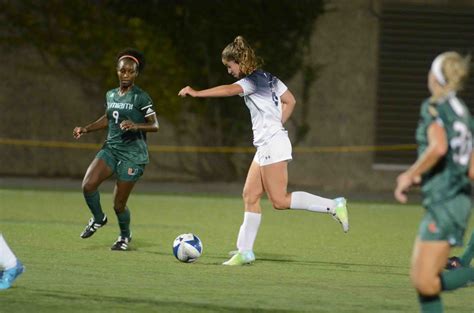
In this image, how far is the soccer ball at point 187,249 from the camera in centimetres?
1012

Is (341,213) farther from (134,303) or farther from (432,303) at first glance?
(432,303)

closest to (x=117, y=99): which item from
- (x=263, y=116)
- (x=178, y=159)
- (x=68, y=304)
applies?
(x=263, y=116)

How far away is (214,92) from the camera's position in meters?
9.36

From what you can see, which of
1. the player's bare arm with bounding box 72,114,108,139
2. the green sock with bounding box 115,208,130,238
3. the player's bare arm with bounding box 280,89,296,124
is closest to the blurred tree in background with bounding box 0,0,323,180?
the player's bare arm with bounding box 72,114,108,139

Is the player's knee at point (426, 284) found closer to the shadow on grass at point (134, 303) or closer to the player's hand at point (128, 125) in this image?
the shadow on grass at point (134, 303)

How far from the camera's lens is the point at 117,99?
1109 centimetres

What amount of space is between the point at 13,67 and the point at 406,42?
337 inches

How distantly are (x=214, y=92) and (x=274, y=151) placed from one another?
1003 mm

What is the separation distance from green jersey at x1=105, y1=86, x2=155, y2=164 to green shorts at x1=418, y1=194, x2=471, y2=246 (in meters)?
5.20

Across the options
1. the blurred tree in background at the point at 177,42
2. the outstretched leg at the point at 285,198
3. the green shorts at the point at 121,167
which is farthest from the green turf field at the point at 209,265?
the blurred tree in background at the point at 177,42

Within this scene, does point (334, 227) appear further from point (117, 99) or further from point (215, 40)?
point (215, 40)

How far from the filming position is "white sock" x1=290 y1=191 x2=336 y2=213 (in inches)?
399

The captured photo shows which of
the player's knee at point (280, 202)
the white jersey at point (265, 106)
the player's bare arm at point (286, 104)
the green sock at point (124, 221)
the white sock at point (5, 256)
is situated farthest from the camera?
the green sock at point (124, 221)

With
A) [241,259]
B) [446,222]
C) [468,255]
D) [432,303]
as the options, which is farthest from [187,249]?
[446,222]
